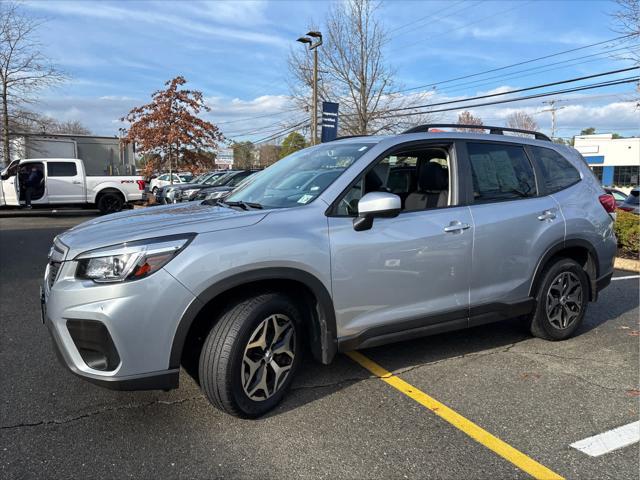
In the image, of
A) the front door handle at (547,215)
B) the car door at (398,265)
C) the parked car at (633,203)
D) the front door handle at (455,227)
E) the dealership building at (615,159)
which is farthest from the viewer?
the dealership building at (615,159)

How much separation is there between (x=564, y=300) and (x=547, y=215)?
32.8 inches

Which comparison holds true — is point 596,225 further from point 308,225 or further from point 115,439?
point 115,439

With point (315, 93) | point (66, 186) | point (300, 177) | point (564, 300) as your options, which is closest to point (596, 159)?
point (315, 93)

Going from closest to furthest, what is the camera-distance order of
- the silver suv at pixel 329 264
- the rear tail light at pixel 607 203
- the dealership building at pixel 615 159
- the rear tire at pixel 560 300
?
the silver suv at pixel 329 264, the rear tire at pixel 560 300, the rear tail light at pixel 607 203, the dealership building at pixel 615 159

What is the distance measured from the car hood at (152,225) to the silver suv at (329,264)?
0.02m

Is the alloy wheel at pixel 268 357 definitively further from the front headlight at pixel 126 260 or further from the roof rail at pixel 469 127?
the roof rail at pixel 469 127

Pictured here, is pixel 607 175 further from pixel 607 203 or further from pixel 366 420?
pixel 366 420

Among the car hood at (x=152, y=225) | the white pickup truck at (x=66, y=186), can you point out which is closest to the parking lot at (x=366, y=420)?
the car hood at (x=152, y=225)

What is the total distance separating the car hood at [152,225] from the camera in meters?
2.92

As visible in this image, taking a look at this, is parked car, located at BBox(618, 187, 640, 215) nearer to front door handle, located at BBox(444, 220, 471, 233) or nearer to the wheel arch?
front door handle, located at BBox(444, 220, 471, 233)

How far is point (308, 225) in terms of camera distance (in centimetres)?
326

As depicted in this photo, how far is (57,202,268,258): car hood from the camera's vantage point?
2919mm

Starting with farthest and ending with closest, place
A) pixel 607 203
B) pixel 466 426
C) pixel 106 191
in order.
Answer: pixel 106 191 < pixel 607 203 < pixel 466 426

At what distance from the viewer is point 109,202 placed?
1756cm
